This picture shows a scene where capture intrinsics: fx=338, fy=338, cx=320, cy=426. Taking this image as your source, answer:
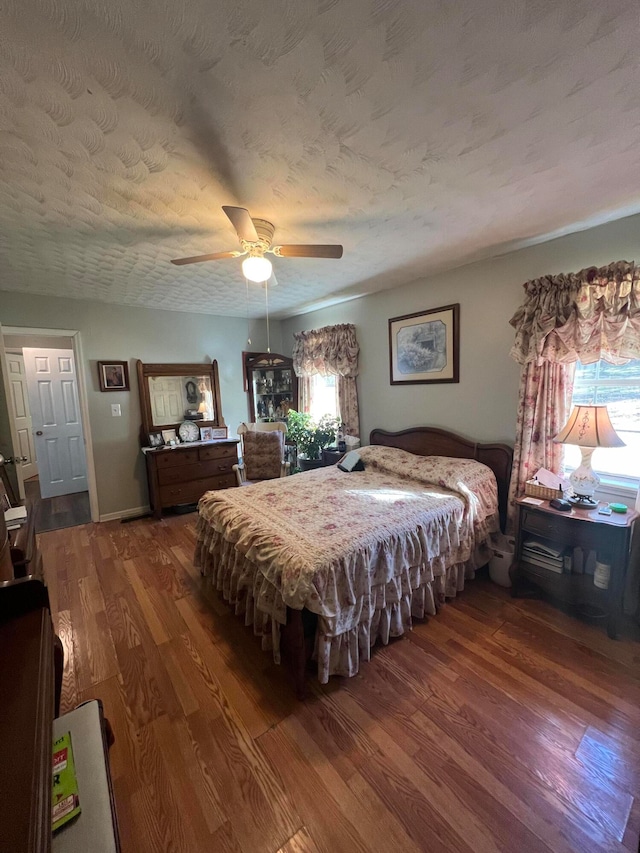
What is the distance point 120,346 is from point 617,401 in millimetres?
4700

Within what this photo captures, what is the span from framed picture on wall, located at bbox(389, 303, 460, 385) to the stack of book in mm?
1450

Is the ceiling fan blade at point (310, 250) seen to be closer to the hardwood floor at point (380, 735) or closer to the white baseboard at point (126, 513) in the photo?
the hardwood floor at point (380, 735)

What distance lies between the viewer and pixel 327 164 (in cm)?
152

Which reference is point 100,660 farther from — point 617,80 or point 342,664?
point 617,80

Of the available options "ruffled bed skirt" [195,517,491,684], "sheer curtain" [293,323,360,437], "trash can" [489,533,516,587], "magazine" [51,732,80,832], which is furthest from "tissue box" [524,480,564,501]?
"magazine" [51,732,80,832]

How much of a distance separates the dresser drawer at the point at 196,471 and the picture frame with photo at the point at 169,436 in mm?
415

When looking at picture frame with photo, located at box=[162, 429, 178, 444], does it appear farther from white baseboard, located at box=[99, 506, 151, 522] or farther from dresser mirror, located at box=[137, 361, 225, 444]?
white baseboard, located at box=[99, 506, 151, 522]

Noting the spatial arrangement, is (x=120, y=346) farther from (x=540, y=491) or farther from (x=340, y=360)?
(x=540, y=491)

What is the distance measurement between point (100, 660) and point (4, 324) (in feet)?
10.8

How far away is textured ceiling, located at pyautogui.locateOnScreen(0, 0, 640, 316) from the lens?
0.92 meters

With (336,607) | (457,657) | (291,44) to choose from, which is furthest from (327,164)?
(457,657)

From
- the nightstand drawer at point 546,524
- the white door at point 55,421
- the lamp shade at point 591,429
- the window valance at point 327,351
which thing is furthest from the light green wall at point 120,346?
the lamp shade at point 591,429

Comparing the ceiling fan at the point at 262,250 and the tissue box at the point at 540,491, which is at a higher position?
the ceiling fan at the point at 262,250

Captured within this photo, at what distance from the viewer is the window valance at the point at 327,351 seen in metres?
3.95
